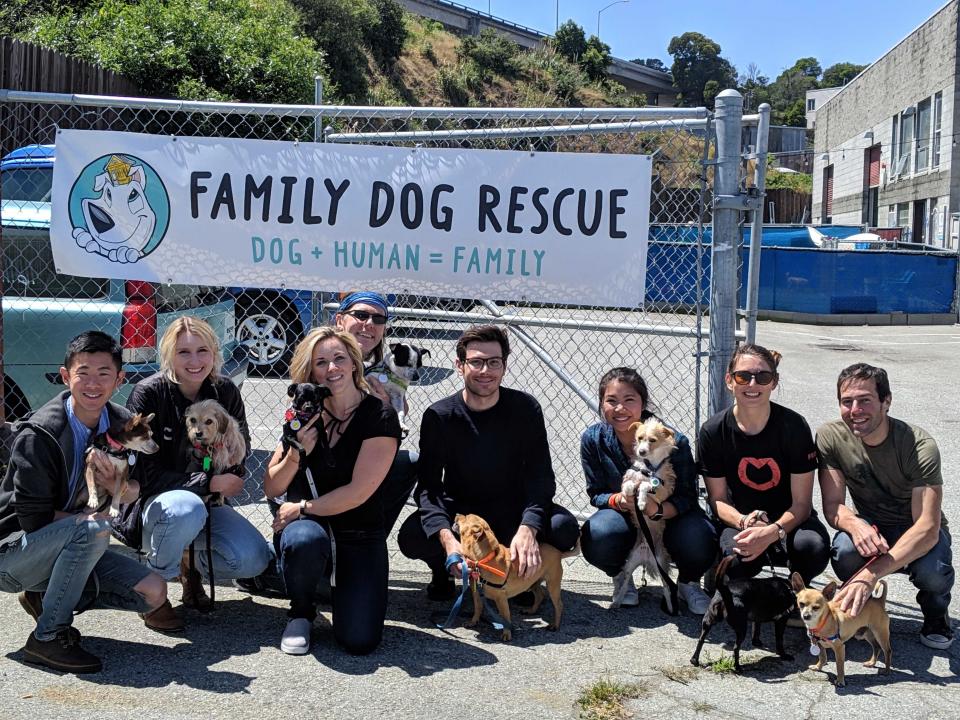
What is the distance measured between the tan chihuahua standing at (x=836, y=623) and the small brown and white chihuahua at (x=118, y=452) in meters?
2.45

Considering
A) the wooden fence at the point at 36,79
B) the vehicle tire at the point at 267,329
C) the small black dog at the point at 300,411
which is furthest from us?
the wooden fence at the point at 36,79

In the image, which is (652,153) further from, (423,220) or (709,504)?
(709,504)

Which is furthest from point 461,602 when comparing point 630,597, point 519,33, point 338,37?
point 519,33

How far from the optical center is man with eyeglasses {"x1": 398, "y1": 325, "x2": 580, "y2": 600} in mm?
3912

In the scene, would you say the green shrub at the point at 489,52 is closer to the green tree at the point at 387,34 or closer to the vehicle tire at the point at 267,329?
the green tree at the point at 387,34

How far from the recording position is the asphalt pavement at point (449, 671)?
3146 mm

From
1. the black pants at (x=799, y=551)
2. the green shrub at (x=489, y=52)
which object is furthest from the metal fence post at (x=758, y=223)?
the green shrub at (x=489, y=52)

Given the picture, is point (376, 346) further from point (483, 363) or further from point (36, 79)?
point (36, 79)

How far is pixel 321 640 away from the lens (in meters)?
3.69

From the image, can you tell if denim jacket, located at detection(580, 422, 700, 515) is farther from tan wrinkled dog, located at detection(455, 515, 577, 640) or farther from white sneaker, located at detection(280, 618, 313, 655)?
white sneaker, located at detection(280, 618, 313, 655)

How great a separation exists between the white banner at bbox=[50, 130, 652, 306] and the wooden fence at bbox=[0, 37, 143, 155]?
14.1 ft

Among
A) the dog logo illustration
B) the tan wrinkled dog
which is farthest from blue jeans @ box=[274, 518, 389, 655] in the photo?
the dog logo illustration

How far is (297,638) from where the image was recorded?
3559 mm

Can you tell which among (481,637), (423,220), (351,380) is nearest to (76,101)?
(423,220)
